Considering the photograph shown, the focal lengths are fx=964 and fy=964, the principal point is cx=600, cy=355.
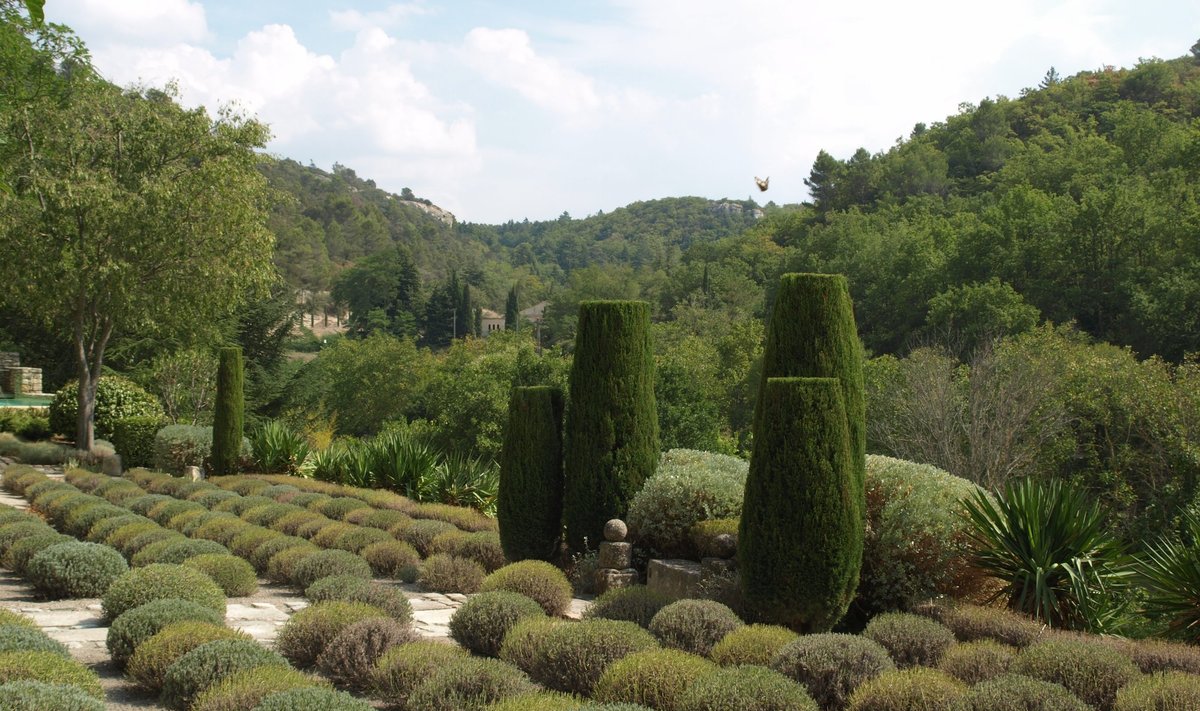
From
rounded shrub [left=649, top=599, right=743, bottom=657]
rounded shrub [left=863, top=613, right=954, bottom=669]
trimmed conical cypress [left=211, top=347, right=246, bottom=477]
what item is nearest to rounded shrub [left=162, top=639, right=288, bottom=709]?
rounded shrub [left=649, top=599, right=743, bottom=657]

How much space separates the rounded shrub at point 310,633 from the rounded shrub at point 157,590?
105 centimetres

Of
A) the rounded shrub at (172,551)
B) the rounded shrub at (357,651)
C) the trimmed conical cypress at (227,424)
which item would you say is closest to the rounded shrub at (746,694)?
the rounded shrub at (357,651)

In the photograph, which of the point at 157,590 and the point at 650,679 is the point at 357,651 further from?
the point at 157,590

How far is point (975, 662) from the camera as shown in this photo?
5.62 m

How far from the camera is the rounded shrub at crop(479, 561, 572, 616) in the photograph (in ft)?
25.7

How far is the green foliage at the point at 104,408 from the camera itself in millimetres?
24172

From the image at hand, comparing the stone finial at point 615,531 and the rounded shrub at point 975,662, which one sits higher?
the stone finial at point 615,531

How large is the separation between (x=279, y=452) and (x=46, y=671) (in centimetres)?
1466

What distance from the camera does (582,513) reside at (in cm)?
977

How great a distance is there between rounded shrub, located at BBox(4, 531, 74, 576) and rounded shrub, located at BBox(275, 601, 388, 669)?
4.40 metres

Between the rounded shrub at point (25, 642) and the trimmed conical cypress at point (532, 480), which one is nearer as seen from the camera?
the rounded shrub at point (25, 642)

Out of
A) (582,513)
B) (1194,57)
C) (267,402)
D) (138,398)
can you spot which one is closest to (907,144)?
(1194,57)

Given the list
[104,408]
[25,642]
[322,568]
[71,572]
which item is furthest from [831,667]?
[104,408]

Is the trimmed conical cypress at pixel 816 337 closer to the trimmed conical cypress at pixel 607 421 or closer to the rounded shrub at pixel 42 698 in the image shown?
the trimmed conical cypress at pixel 607 421
